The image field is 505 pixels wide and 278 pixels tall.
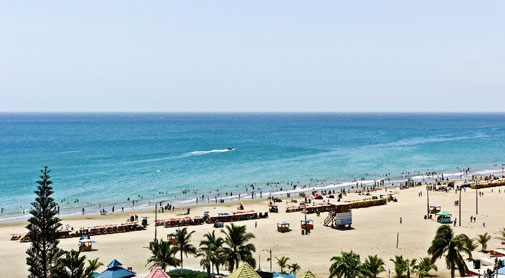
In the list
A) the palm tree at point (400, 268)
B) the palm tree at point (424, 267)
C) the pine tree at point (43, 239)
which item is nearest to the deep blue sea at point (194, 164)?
the pine tree at point (43, 239)

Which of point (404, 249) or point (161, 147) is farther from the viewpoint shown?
point (161, 147)

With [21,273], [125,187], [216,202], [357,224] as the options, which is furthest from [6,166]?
[357,224]

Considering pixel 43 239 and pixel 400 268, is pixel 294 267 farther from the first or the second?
pixel 43 239

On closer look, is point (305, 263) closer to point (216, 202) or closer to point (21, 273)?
point (21, 273)

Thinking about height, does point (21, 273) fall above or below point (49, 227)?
below

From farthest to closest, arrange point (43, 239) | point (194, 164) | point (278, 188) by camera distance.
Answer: point (194, 164) → point (278, 188) → point (43, 239)

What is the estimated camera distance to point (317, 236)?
131 feet

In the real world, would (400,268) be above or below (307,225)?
above

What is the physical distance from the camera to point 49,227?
22.0 metres

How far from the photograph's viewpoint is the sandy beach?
33562 mm

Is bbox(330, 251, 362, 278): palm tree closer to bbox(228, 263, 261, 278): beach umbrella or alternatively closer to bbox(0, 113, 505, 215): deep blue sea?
bbox(228, 263, 261, 278): beach umbrella

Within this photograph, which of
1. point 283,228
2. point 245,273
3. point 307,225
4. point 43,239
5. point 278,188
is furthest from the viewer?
point 278,188

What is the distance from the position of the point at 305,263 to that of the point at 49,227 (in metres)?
16.7

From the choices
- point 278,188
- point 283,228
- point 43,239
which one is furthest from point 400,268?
point 278,188
